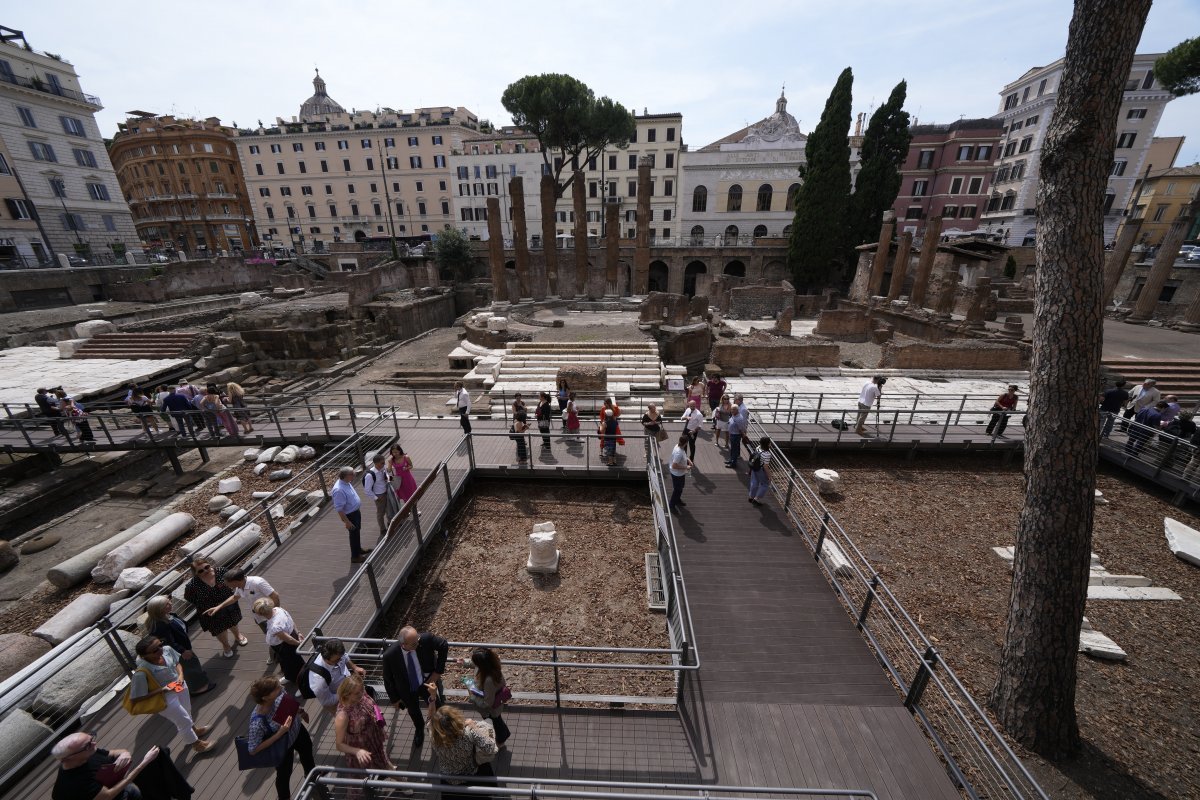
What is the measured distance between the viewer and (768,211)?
4416 cm

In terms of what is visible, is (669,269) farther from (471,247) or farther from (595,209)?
(471,247)

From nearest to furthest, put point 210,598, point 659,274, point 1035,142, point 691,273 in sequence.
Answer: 1. point 210,598
2. point 1035,142
3. point 691,273
4. point 659,274

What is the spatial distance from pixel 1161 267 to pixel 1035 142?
91.8ft

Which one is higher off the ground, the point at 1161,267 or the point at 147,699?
the point at 1161,267

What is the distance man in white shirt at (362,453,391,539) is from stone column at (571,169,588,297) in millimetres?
25507

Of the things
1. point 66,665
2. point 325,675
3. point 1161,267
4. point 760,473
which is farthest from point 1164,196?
point 66,665

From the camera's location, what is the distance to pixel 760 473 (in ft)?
26.8

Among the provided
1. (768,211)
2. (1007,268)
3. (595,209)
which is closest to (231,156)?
(595,209)

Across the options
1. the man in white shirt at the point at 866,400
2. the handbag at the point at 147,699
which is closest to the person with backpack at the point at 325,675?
the handbag at the point at 147,699

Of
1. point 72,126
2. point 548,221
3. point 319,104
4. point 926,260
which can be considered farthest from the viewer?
point 319,104

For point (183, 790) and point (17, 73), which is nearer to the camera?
point (183, 790)

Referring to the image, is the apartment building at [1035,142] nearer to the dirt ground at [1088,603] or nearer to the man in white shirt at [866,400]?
the man in white shirt at [866,400]

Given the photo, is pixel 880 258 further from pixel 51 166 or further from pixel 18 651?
pixel 51 166

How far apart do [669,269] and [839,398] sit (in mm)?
29472
